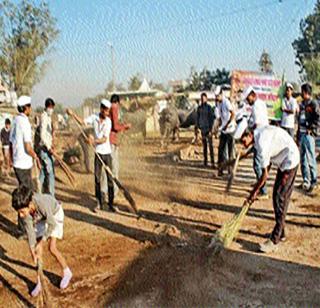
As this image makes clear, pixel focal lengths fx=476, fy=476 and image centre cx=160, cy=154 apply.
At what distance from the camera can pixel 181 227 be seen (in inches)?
266

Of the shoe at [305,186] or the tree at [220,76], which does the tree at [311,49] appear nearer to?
the tree at [220,76]

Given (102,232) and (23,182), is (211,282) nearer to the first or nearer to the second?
(102,232)

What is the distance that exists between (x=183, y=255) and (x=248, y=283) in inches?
36.5

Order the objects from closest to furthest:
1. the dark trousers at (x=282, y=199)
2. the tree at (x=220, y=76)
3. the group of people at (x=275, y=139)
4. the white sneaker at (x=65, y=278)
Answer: the white sneaker at (x=65, y=278), the group of people at (x=275, y=139), the dark trousers at (x=282, y=199), the tree at (x=220, y=76)

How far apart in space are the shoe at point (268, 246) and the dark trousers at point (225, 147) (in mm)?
4413

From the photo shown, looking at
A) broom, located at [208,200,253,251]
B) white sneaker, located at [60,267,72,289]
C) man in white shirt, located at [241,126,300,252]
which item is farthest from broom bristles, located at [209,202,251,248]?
white sneaker, located at [60,267,72,289]

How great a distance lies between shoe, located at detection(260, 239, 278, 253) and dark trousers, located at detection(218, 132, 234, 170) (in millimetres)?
4413

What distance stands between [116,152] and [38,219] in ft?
11.7

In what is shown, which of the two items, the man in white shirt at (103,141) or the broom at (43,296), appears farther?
the man in white shirt at (103,141)

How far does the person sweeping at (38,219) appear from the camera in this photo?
434cm

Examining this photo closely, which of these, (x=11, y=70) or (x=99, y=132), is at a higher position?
(x=11, y=70)

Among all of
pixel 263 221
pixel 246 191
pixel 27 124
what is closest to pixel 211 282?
pixel 263 221

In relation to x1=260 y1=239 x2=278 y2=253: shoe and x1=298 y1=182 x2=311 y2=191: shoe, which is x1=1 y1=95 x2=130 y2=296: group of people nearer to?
x1=260 y1=239 x2=278 y2=253: shoe

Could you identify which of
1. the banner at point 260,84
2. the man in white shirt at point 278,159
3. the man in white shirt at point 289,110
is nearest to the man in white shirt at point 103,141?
the man in white shirt at point 278,159
